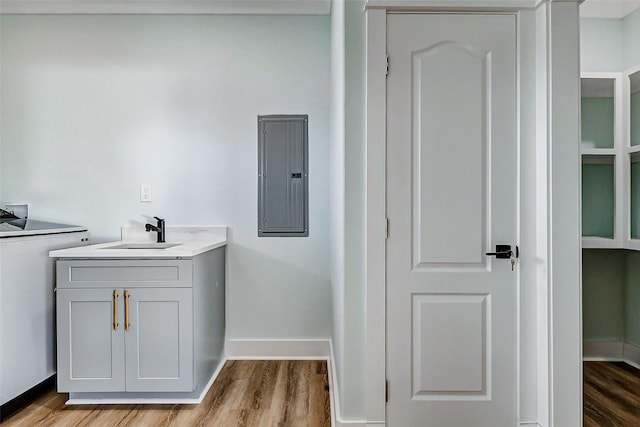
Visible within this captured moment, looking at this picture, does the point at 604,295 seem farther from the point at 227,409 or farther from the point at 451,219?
the point at 227,409

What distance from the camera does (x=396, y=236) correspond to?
1.77 metres

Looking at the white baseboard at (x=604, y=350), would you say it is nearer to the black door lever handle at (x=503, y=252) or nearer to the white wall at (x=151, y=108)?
the black door lever handle at (x=503, y=252)

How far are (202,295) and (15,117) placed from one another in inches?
78.5

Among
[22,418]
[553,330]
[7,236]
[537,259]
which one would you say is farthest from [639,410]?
[7,236]

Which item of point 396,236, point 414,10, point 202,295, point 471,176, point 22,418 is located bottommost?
point 22,418

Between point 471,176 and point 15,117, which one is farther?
point 15,117

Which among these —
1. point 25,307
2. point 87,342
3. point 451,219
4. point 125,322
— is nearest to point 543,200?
point 451,219

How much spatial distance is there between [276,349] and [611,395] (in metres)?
2.10

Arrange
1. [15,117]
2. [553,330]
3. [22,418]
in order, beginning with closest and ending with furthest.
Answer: [553,330], [22,418], [15,117]

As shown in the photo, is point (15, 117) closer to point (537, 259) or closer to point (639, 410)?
point (537, 259)

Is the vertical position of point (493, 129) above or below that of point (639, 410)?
above

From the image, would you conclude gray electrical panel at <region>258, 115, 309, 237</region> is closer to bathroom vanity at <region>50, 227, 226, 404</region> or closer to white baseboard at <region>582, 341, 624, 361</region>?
bathroom vanity at <region>50, 227, 226, 404</region>

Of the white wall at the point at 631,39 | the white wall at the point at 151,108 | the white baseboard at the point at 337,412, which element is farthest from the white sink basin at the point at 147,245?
the white wall at the point at 631,39

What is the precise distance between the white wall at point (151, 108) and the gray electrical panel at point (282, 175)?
0.06 m
